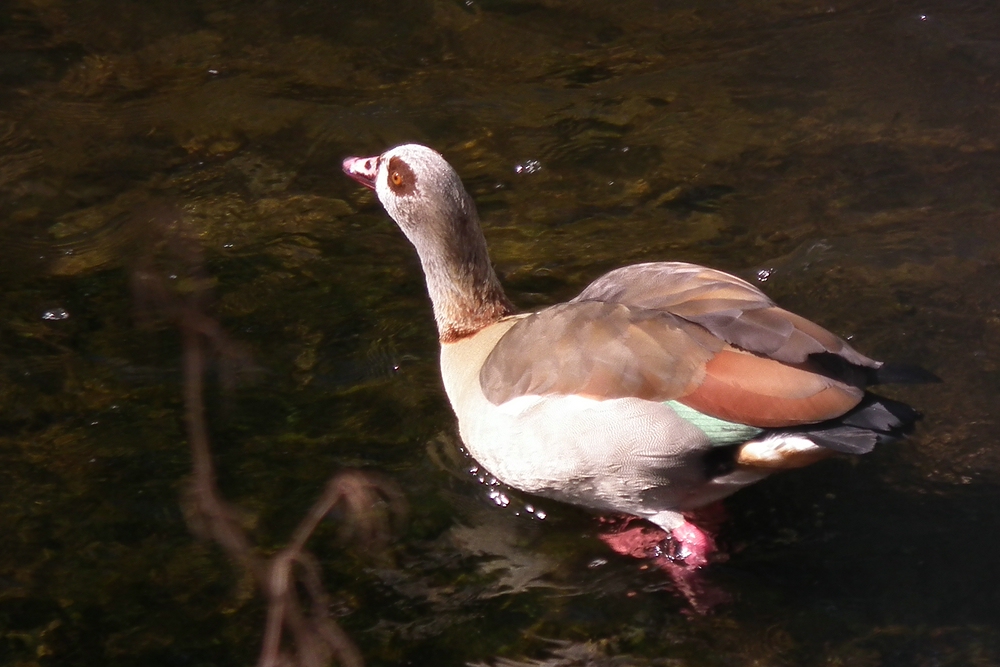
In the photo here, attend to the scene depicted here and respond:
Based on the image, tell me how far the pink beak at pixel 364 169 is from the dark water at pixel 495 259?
696 mm

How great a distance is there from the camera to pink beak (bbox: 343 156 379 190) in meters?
5.02

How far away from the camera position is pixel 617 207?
20.1ft

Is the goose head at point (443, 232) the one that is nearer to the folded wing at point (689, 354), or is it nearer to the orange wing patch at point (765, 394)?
the folded wing at point (689, 354)

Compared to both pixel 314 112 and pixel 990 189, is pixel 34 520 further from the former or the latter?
pixel 990 189

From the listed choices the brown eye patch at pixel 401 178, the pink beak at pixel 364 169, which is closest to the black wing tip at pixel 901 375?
the brown eye patch at pixel 401 178

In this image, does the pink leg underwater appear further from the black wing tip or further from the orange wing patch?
the black wing tip

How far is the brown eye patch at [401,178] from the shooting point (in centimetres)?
471

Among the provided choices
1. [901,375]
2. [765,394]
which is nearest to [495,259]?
[765,394]

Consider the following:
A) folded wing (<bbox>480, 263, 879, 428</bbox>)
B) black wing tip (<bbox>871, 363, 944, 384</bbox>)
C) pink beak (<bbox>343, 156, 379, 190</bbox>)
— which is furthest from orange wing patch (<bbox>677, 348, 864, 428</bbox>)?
pink beak (<bbox>343, 156, 379, 190</bbox>)

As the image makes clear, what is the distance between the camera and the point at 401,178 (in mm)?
4766

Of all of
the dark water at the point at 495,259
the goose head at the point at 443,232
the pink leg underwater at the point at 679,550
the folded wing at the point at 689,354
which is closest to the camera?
the folded wing at the point at 689,354

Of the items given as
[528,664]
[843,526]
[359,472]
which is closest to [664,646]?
[528,664]

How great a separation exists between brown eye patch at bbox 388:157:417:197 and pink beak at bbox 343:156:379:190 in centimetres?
19

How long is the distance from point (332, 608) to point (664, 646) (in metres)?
1.21
